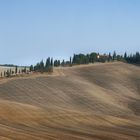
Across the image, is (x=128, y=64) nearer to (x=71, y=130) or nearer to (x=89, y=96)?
(x=89, y=96)

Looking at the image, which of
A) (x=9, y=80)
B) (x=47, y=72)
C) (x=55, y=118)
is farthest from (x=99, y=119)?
(x=47, y=72)

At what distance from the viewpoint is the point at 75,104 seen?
308 feet

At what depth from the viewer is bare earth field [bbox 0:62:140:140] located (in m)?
60.2

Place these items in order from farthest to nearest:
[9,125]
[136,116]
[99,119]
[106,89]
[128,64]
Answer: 1. [128,64]
2. [106,89]
3. [136,116]
4. [99,119]
5. [9,125]

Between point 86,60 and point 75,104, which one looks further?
point 86,60

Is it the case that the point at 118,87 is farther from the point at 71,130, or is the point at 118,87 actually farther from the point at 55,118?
the point at 71,130

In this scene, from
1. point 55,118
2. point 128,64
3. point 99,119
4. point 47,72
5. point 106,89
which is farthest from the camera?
point 128,64

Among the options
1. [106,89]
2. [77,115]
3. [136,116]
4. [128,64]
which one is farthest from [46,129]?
[128,64]

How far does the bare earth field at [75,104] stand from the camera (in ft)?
197

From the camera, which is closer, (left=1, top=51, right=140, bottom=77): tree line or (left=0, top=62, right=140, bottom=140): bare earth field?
(left=0, top=62, right=140, bottom=140): bare earth field

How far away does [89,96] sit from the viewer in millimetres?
102562

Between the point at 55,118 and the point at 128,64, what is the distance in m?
88.6

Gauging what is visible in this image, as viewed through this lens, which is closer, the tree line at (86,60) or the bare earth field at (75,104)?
the bare earth field at (75,104)

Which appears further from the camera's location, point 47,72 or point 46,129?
point 47,72
